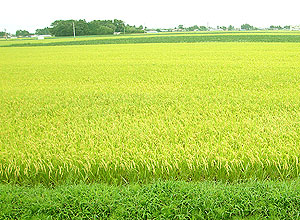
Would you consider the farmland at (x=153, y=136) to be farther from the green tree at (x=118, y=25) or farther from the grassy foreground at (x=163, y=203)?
the green tree at (x=118, y=25)

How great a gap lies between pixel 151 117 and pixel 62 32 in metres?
77.1

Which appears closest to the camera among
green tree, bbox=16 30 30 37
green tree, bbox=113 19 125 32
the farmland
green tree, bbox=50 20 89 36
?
the farmland

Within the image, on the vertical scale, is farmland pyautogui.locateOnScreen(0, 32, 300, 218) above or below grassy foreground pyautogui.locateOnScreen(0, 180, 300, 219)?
above

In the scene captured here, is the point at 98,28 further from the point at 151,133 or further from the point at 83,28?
the point at 151,133

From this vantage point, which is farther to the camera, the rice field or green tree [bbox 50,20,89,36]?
green tree [bbox 50,20,89,36]

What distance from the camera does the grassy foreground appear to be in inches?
98.5

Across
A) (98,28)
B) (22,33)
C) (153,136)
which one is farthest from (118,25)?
(153,136)

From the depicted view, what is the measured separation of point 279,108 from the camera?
517 centimetres

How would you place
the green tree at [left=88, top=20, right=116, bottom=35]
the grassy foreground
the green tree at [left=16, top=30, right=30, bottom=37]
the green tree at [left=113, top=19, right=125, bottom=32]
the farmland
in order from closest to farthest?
1. the grassy foreground
2. the farmland
3. the green tree at [left=88, top=20, right=116, bottom=35]
4. the green tree at [left=113, top=19, right=125, bottom=32]
5. the green tree at [left=16, top=30, right=30, bottom=37]

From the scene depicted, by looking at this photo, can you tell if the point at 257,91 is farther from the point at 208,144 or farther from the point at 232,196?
the point at 232,196

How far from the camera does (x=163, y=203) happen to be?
2.59 meters

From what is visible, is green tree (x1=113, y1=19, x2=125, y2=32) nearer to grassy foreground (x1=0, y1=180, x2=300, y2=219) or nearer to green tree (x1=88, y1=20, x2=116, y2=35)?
green tree (x1=88, y1=20, x2=116, y2=35)

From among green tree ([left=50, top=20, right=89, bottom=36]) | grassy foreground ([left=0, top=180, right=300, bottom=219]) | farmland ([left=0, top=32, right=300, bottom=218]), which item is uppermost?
green tree ([left=50, top=20, right=89, bottom=36])

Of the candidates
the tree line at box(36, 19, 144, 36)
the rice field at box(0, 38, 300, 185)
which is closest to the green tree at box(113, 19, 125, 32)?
the tree line at box(36, 19, 144, 36)
